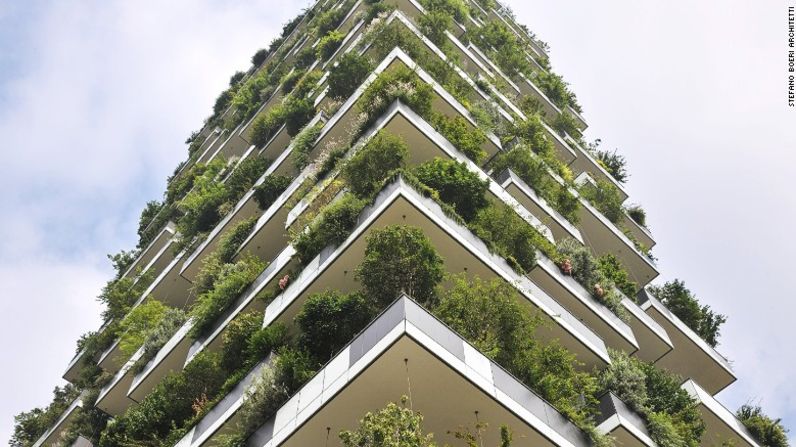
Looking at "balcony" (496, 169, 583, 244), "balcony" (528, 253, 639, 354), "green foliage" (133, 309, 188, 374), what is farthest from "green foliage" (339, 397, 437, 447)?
"green foliage" (133, 309, 188, 374)

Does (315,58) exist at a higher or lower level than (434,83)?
higher

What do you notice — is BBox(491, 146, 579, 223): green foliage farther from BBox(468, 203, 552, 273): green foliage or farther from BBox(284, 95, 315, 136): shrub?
BBox(284, 95, 315, 136): shrub

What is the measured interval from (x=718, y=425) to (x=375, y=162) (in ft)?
39.5

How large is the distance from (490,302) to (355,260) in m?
3.40

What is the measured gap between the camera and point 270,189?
2458 cm

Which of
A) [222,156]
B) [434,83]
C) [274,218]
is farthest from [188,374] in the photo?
[222,156]

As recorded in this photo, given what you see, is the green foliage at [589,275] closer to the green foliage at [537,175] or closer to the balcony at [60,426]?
the green foliage at [537,175]

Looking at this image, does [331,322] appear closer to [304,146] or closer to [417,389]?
[417,389]

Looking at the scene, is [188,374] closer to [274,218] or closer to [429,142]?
[274,218]

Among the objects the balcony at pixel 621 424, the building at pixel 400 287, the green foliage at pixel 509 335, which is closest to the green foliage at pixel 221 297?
the building at pixel 400 287

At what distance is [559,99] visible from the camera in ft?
127

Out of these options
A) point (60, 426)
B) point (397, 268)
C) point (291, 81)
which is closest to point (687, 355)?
point (397, 268)

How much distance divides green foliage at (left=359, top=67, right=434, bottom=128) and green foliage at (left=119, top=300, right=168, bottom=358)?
10.3 m

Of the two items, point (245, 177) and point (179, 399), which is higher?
Answer: point (245, 177)
